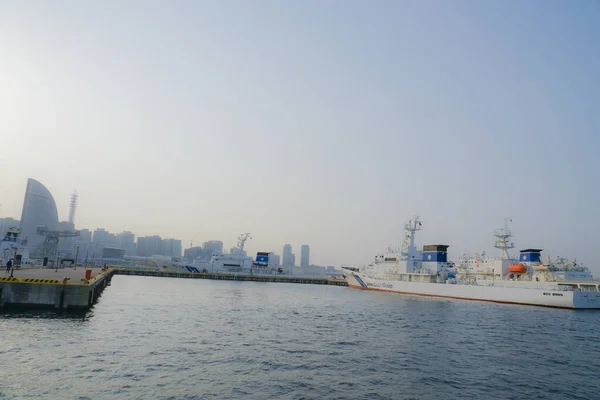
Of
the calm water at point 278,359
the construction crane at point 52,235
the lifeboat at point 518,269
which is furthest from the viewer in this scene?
the construction crane at point 52,235

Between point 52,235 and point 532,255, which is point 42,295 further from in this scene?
point 52,235

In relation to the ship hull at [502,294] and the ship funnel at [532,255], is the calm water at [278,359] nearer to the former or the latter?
the ship hull at [502,294]

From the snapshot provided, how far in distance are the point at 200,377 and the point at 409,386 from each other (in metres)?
9.40

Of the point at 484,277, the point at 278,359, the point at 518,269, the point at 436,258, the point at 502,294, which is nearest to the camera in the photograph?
the point at 278,359

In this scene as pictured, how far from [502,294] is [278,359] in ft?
185

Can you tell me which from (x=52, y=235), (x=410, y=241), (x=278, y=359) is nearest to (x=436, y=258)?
(x=410, y=241)

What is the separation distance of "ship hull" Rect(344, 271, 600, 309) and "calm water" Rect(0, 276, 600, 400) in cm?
2774

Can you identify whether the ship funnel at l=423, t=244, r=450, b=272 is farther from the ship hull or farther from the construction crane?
the construction crane

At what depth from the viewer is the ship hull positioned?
56375 millimetres

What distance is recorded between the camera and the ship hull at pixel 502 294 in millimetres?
56375

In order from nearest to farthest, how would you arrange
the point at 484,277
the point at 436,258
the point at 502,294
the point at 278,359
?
the point at 278,359
the point at 502,294
the point at 484,277
the point at 436,258

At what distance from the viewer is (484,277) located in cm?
7356

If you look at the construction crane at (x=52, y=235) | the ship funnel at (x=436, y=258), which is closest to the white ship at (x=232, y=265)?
the construction crane at (x=52, y=235)

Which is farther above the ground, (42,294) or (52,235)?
(52,235)
